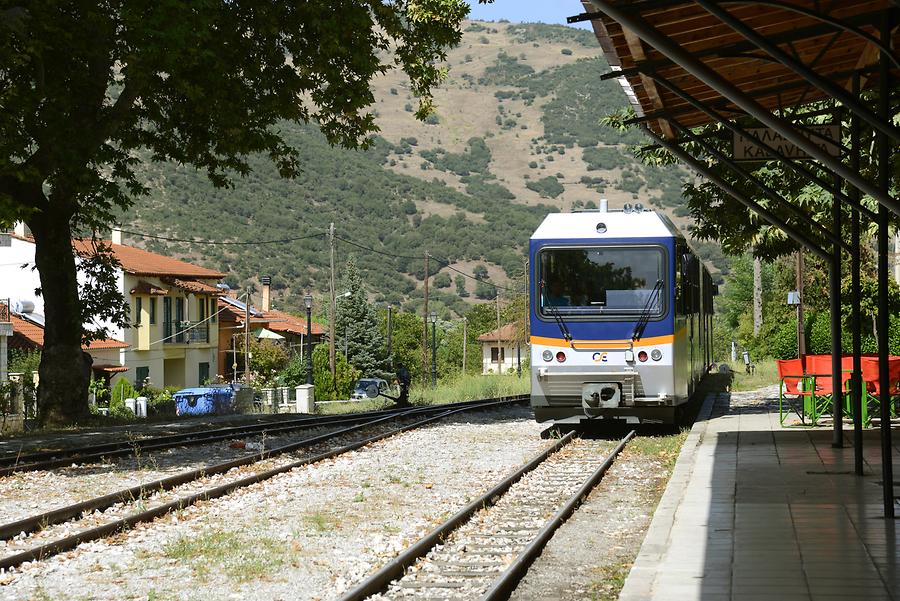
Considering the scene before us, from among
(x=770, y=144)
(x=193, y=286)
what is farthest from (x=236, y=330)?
(x=770, y=144)

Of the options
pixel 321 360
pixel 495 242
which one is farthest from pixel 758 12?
pixel 495 242

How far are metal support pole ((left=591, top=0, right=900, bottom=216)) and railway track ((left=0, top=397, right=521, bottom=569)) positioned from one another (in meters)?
5.58

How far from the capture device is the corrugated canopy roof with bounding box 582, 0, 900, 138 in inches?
289

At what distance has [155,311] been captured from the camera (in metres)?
67.2

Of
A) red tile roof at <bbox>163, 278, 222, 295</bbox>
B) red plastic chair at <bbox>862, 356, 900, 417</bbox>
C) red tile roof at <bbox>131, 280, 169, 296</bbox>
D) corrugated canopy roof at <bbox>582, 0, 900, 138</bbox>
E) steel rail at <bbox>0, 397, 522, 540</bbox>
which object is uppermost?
red tile roof at <bbox>163, 278, 222, 295</bbox>

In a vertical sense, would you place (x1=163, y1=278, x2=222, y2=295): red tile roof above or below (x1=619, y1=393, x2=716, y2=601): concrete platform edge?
above

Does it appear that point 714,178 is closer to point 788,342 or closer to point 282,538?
point 282,538

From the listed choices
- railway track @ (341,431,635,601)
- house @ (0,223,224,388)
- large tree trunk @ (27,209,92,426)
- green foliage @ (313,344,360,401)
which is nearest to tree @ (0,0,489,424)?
large tree trunk @ (27,209,92,426)

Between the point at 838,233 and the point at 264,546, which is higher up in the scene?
the point at 838,233

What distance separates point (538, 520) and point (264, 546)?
2.61m

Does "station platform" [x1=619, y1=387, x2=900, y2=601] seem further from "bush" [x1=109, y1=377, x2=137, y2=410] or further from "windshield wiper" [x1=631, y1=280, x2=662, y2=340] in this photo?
"bush" [x1=109, y1=377, x2=137, y2=410]

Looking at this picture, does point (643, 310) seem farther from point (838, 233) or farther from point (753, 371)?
point (753, 371)

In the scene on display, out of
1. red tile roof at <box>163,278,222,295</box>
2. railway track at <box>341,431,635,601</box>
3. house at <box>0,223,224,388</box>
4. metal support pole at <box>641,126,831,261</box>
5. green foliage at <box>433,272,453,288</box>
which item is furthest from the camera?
green foliage at <box>433,272,453,288</box>

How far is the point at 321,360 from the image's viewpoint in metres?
75.8
